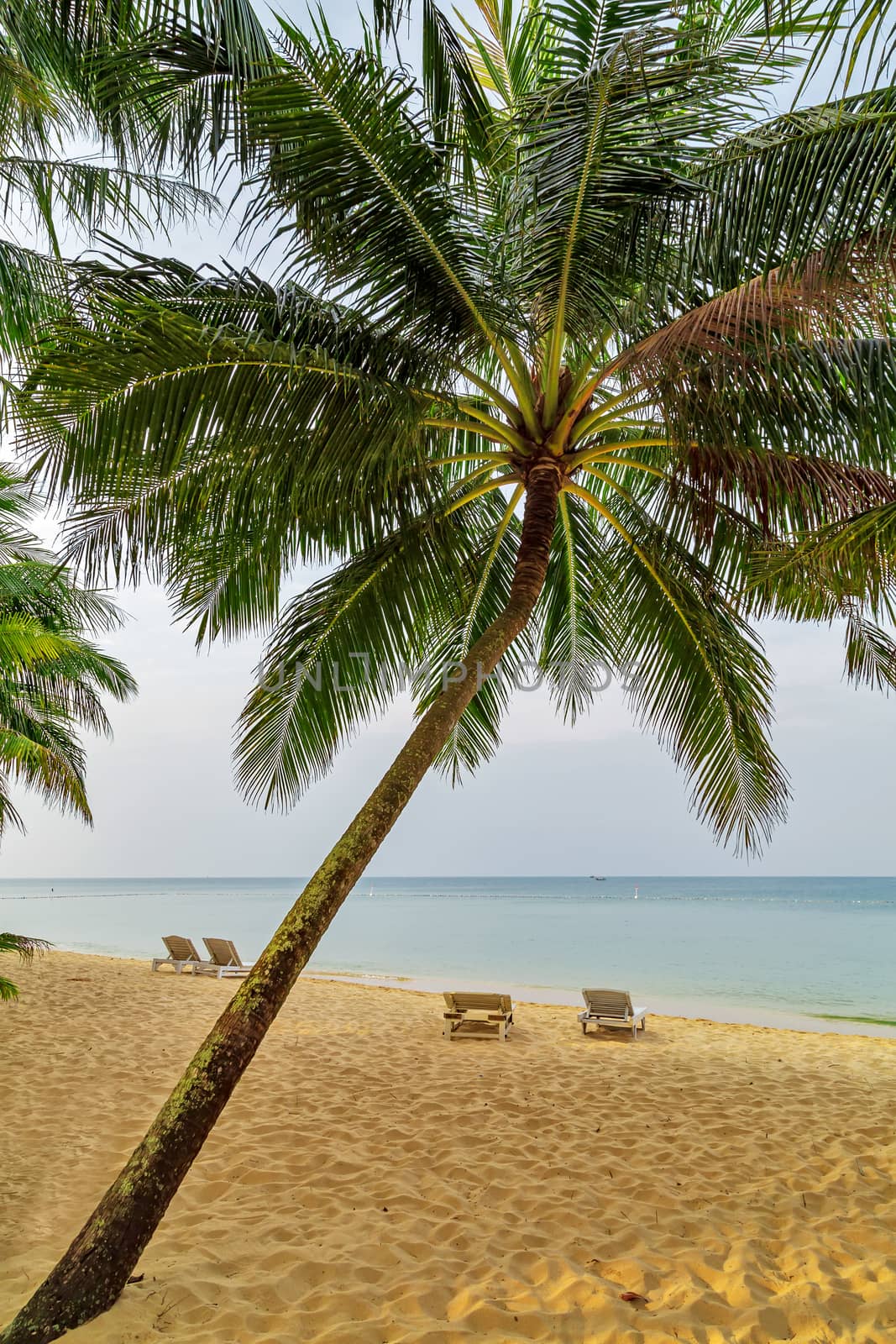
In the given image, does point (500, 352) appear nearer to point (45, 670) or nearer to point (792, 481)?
point (792, 481)

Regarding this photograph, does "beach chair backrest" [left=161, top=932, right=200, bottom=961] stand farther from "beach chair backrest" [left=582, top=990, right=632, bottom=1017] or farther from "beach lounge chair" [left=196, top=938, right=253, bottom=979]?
"beach chair backrest" [left=582, top=990, right=632, bottom=1017]

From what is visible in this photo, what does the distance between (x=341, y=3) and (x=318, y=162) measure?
0.75 m

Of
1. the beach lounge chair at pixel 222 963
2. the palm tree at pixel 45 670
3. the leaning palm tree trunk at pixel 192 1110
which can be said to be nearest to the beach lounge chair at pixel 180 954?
the beach lounge chair at pixel 222 963

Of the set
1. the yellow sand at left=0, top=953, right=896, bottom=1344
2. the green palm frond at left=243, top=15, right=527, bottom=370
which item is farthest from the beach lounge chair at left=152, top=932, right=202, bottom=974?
the green palm frond at left=243, top=15, right=527, bottom=370

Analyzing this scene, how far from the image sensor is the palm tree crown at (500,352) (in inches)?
137

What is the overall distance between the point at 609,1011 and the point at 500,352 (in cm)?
781

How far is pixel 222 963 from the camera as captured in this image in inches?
516

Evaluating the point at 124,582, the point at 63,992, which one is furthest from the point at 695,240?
the point at 63,992

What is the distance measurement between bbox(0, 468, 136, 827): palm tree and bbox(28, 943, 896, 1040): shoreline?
512 cm

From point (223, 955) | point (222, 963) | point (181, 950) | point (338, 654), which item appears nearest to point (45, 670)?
point (338, 654)

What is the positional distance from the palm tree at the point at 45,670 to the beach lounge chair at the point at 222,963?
11.3ft

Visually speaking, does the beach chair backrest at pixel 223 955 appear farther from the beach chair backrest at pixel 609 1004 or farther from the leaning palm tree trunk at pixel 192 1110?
the leaning palm tree trunk at pixel 192 1110

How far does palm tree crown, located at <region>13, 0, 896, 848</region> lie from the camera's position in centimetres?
347

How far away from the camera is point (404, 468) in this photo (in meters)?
5.04
